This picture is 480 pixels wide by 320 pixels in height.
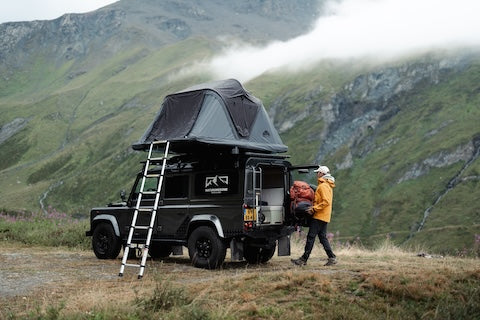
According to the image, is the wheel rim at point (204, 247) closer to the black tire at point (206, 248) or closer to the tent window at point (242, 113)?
the black tire at point (206, 248)

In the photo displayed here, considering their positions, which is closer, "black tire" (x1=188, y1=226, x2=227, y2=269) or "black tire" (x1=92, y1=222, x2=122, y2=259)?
"black tire" (x1=188, y1=226, x2=227, y2=269)

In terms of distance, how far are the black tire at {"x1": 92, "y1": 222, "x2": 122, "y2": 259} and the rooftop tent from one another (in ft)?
8.89

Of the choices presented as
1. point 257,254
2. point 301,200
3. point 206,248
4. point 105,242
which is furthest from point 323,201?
point 105,242

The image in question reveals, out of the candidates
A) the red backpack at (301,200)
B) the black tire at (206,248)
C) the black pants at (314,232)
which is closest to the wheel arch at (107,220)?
the black tire at (206,248)

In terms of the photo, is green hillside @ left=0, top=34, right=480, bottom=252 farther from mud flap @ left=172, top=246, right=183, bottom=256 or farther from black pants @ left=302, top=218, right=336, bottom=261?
black pants @ left=302, top=218, right=336, bottom=261

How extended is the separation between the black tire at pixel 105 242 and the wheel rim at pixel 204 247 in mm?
3143

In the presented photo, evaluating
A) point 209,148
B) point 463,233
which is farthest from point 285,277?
point 463,233

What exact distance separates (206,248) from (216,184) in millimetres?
1643

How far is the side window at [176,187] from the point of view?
46.7 ft

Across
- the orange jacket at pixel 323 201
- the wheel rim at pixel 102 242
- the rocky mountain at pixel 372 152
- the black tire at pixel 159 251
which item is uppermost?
the rocky mountain at pixel 372 152

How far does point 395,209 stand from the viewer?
117 m

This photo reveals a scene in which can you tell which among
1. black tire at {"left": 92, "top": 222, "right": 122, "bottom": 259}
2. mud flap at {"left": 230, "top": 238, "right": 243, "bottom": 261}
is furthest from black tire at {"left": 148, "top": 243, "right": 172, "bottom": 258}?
mud flap at {"left": 230, "top": 238, "right": 243, "bottom": 261}

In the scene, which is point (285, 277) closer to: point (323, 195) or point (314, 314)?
point (314, 314)

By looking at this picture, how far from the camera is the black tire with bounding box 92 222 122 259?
15.4m
